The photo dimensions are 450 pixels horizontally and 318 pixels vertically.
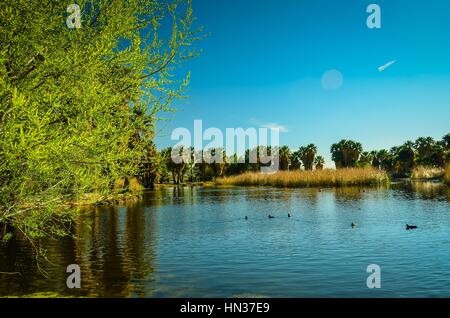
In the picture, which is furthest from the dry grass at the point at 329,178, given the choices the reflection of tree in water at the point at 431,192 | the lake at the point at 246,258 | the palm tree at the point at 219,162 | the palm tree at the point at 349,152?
the palm tree at the point at 349,152

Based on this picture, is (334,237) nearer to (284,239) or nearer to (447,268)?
(284,239)

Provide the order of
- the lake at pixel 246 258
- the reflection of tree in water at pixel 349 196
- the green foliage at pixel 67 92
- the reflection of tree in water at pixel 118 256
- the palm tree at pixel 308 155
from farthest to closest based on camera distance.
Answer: the palm tree at pixel 308 155 < the reflection of tree in water at pixel 349 196 < the reflection of tree in water at pixel 118 256 < the lake at pixel 246 258 < the green foliage at pixel 67 92

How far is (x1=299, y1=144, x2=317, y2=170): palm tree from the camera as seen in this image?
152 m

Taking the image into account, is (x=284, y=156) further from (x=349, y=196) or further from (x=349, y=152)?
(x=349, y=196)

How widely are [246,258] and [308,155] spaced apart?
134903 millimetres

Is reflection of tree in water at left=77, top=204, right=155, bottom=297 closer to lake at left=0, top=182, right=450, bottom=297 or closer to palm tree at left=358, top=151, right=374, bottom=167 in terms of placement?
lake at left=0, top=182, right=450, bottom=297

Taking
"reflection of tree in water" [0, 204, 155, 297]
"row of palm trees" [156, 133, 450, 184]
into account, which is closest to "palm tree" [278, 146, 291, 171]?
"row of palm trees" [156, 133, 450, 184]

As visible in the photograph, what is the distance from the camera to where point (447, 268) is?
17406 millimetres

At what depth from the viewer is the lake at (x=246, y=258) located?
15367 millimetres

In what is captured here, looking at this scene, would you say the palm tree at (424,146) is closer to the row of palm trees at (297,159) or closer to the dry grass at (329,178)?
the row of palm trees at (297,159)

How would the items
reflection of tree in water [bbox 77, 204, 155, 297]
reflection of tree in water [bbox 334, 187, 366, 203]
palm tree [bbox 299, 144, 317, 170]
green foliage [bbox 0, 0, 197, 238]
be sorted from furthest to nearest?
palm tree [bbox 299, 144, 317, 170] → reflection of tree in water [bbox 334, 187, 366, 203] → reflection of tree in water [bbox 77, 204, 155, 297] → green foliage [bbox 0, 0, 197, 238]

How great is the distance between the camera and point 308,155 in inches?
5994

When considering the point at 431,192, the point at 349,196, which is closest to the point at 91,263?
the point at 349,196
